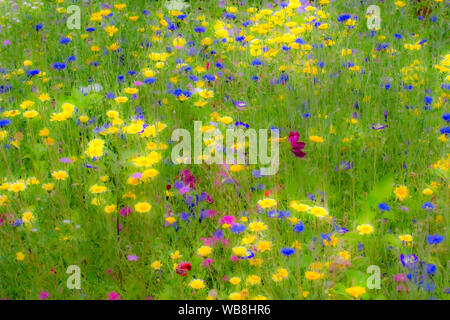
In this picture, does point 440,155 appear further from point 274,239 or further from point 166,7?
point 166,7

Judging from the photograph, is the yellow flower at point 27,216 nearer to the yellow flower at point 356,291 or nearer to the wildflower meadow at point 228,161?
the wildflower meadow at point 228,161

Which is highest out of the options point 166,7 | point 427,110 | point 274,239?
point 166,7

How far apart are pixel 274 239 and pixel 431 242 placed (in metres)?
0.65

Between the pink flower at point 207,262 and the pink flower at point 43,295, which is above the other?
the pink flower at point 207,262

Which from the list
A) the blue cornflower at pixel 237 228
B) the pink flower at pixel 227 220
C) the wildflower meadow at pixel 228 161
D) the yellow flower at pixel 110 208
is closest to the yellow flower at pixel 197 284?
the wildflower meadow at pixel 228 161

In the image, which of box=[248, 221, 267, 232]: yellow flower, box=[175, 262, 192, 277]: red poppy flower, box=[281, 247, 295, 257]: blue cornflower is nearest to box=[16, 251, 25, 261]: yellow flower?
box=[175, 262, 192, 277]: red poppy flower

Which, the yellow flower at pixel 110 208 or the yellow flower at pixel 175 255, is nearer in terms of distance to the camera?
the yellow flower at pixel 175 255

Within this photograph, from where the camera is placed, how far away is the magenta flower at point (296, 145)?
2740mm

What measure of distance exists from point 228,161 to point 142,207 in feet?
1.97

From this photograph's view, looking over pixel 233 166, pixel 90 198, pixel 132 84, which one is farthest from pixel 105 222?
pixel 132 84

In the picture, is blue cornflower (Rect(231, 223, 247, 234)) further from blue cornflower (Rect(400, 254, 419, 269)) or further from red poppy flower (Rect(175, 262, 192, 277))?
blue cornflower (Rect(400, 254, 419, 269))

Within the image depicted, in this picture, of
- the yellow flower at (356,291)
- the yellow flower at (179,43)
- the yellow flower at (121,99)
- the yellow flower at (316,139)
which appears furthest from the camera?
the yellow flower at (179,43)

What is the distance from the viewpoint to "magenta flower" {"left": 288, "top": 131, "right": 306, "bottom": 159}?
2740 millimetres

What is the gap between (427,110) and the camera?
3.13 m
